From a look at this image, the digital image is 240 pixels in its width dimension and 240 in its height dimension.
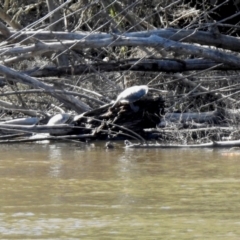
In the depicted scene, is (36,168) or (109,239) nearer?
(109,239)

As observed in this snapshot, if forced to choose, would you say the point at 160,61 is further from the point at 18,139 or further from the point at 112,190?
the point at 112,190

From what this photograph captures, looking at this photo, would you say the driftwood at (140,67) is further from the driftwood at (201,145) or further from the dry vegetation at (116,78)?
the driftwood at (201,145)

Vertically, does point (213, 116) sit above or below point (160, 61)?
below

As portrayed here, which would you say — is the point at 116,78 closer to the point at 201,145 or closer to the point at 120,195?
the point at 201,145

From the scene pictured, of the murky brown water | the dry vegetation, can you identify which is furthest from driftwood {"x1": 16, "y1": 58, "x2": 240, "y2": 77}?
the murky brown water

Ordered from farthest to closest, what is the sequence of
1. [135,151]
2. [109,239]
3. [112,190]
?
1. [135,151]
2. [112,190]
3. [109,239]

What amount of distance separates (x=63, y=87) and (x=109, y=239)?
21.3ft

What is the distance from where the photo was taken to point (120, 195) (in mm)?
5609

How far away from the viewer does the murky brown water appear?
449 cm

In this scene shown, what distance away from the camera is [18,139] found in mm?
9531

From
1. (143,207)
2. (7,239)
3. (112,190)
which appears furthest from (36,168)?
(7,239)

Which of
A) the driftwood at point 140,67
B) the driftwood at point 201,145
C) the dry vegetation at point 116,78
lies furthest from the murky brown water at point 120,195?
the driftwood at point 140,67

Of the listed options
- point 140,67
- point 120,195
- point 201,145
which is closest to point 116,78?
point 140,67

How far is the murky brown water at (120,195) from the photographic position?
4.49 meters
